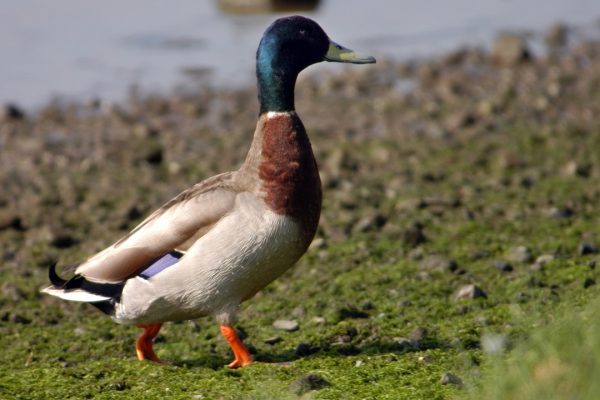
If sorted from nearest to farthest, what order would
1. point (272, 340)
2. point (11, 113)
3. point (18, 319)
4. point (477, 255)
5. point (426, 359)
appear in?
point (426, 359) → point (272, 340) → point (18, 319) → point (477, 255) → point (11, 113)

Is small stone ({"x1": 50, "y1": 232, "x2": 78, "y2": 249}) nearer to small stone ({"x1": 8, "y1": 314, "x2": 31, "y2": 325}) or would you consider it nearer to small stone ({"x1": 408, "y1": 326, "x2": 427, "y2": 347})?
small stone ({"x1": 8, "y1": 314, "x2": 31, "y2": 325})

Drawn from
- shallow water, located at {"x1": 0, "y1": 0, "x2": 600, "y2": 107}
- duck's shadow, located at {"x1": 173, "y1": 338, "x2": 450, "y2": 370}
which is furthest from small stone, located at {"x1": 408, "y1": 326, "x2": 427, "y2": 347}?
shallow water, located at {"x1": 0, "y1": 0, "x2": 600, "y2": 107}

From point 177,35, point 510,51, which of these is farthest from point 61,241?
point 177,35

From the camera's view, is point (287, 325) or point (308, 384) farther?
point (287, 325)

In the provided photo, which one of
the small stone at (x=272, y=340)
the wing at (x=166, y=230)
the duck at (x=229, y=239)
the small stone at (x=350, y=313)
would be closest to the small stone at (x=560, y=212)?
the small stone at (x=350, y=313)

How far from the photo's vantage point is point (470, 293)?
5871 millimetres

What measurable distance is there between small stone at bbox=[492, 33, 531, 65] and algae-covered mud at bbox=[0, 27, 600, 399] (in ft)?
0.08

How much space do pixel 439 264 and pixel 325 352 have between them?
147cm

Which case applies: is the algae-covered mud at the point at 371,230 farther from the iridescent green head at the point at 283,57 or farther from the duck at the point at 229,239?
the iridescent green head at the point at 283,57

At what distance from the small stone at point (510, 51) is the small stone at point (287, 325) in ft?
22.7

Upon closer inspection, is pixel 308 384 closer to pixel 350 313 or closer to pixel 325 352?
pixel 325 352

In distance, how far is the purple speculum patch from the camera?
5.11 metres

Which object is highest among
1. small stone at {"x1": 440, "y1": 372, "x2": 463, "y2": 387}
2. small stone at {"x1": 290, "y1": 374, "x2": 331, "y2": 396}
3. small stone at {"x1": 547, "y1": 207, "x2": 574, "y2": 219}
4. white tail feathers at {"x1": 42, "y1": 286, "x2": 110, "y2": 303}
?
white tail feathers at {"x1": 42, "y1": 286, "x2": 110, "y2": 303}

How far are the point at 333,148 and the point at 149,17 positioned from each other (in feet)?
19.8
